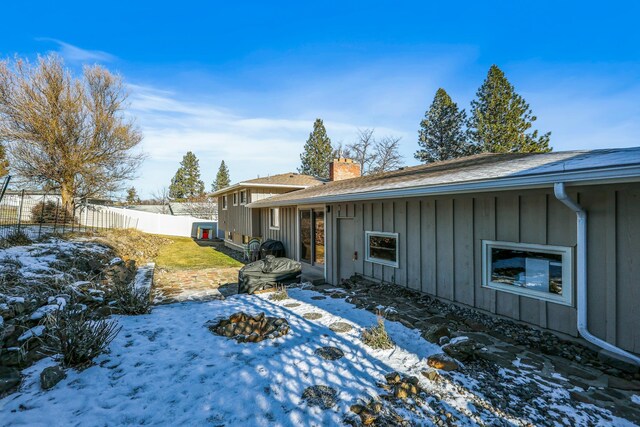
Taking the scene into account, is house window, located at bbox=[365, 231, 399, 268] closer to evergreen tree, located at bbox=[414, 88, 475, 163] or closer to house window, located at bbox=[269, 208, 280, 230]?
A: house window, located at bbox=[269, 208, 280, 230]

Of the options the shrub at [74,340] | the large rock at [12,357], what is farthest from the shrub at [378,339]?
the large rock at [12,357]

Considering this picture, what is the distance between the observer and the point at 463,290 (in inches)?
199

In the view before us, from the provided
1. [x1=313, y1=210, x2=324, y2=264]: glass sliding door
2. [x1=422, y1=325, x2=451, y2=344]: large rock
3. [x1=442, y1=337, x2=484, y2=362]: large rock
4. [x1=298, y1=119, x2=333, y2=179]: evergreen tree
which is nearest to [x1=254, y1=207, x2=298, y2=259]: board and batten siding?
[x1=313, y1=210, x2=324, y2=264]: glass sliding door

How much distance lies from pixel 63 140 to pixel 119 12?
9.44 m

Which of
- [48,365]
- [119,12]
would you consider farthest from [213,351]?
[119,12]

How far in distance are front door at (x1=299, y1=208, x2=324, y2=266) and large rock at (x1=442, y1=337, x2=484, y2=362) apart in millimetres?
5923

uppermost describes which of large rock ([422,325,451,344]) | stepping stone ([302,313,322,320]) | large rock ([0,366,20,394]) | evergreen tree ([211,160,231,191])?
evergreen tree ([211,160,231,191])

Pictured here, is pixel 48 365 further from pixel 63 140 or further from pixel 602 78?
pixel 602 78

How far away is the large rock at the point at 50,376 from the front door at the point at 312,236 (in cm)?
689

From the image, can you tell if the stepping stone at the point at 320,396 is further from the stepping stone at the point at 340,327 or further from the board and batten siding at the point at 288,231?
the board and batten siding at the point at 288,231

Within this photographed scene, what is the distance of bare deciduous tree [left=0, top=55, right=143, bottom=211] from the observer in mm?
13445

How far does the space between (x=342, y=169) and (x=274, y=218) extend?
385 cm

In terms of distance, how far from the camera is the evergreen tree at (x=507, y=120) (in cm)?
2108

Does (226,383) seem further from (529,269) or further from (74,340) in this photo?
(529,269)
